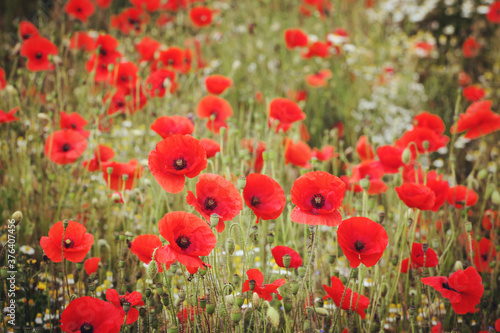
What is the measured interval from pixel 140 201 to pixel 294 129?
1209 millimetres

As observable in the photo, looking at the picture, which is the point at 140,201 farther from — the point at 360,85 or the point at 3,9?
the point at 3,9

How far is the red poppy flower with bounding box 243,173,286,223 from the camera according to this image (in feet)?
4.64

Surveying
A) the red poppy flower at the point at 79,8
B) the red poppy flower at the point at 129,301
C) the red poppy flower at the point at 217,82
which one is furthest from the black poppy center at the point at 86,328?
the red poppy flower at the point at 79,8

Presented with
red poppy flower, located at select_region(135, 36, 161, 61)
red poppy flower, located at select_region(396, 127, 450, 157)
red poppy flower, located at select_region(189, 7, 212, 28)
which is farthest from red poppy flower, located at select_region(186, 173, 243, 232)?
red poppy flower, located at select_region(189, 7, 212, 28)

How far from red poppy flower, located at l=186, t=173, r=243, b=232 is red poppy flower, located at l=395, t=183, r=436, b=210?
586 mm

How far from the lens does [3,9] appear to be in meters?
5.50

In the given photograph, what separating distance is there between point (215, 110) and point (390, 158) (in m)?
0.91

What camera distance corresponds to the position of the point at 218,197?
1.36 m

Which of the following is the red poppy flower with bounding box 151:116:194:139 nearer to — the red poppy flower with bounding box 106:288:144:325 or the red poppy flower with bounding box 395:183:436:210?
the red poppy flower with bounding box 106:288:144:325

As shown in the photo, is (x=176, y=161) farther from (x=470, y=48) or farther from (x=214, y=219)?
(x=470, y=48)

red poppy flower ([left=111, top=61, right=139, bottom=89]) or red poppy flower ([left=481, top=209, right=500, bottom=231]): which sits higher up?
red poppy flower ([left=111, top=61, right=139, bottom=89])

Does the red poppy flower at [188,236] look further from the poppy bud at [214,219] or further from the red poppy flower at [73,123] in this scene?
the red poppy flower at [73,123]

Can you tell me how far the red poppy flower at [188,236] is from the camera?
3.92 feet

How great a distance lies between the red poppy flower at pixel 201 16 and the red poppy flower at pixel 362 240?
2579mm
